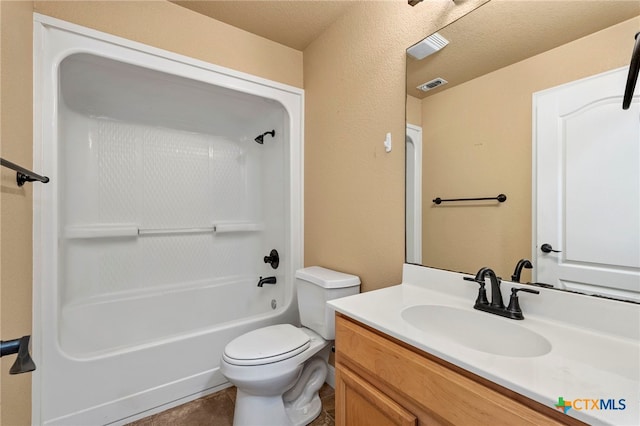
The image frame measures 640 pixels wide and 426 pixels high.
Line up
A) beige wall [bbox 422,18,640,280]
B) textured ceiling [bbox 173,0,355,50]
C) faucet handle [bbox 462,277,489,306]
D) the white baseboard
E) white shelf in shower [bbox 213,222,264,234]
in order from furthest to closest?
white shelf in shower [bbox 213,222,264,234] < the white baseboard < textured ceiling [bbox 173,0,355,50] < faucet handle [bbox 462,277,489,306] < beige wall [bbox 422,18,640,280]

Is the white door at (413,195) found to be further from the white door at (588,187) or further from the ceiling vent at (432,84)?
the white door at (588,187)

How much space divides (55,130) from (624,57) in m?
2.26

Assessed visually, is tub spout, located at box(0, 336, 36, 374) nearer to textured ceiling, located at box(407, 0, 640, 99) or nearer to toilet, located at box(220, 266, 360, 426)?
toilet, located at box(220, 266, 360, 426)

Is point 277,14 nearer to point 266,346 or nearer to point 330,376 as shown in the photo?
point 266,346

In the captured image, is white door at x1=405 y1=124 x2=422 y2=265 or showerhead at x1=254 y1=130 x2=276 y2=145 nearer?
white door at x1=405 y1=124 x2=422 y2=265

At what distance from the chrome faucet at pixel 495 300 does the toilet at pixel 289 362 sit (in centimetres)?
70

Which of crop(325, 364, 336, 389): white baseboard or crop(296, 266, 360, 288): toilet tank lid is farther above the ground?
crop(296, 266, 360, 288): toilet tank lid

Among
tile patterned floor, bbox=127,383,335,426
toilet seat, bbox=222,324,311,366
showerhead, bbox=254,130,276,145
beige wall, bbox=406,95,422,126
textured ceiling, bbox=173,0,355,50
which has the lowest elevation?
tile patterned floor, bbox=127,383,335,426

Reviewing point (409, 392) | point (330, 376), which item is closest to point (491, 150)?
point (409, 392)

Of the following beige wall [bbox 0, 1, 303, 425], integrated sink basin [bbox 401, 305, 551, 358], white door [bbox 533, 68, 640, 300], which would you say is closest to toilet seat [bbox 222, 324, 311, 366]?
integrated sink basin [bbox 401, 305, 551, 358]

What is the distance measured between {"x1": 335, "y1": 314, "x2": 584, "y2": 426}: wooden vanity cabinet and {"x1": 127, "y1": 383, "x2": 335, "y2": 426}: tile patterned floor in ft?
2.00

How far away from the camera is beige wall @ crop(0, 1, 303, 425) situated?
3.19ft

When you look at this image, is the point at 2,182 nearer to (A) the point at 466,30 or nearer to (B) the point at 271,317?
(B) the point at 271,317

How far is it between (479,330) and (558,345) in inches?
9.8
